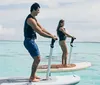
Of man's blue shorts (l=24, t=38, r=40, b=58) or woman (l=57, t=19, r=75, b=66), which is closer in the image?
man's blue shorts (l=24, t=38, r=40, b=58)

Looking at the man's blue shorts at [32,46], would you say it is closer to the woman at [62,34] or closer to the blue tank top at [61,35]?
the woman at [62,34]

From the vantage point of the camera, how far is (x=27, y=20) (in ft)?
25.3

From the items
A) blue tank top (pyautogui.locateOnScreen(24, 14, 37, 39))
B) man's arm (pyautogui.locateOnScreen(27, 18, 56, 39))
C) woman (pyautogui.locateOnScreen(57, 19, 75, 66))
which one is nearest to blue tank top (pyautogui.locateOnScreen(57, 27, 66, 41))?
woman (pyautogui.locateOnScreen(57, 19, 75, 66))

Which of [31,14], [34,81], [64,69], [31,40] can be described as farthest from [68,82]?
[64,69]

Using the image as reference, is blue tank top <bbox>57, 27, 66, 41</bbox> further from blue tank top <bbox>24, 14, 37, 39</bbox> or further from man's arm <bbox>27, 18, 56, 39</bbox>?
man's arm <bbox>27, 18, 56, 39</bbox>

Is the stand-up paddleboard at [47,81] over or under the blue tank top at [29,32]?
under

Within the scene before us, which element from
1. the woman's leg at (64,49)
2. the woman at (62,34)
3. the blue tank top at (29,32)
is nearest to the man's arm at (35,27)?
the blue tank top at (29,32)

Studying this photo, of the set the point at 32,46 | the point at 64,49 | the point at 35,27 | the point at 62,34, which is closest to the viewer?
the point at 35,27

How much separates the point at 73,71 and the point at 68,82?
398cm

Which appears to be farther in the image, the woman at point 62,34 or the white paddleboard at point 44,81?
the woman at point 62,34

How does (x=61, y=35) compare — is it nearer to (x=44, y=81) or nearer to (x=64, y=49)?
(x=64, y=49)

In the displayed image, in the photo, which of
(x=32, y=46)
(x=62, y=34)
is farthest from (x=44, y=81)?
(x=62, y=34)

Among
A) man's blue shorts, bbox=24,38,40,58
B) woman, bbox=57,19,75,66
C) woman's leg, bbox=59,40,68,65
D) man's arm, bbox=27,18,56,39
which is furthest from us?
woman's leg, bbox=59,40,68,65

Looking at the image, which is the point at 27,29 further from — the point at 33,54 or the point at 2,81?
the point at 2,81
